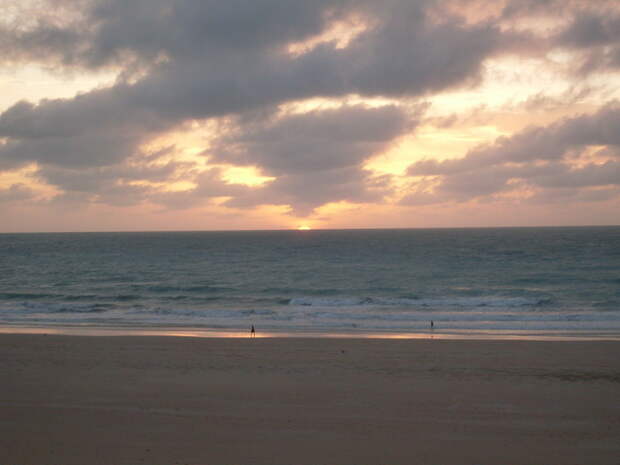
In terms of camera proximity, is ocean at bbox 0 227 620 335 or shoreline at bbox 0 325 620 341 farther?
ocean at bbox 0 227 620 335

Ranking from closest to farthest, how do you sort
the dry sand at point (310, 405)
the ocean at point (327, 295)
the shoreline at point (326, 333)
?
the dry sand at point (310, 405), the shoreline at point (326, 333), the ocean at point (327, 295)

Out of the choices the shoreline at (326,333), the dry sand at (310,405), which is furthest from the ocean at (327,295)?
the dry sand at (310,405)

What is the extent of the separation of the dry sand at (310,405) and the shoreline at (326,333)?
3.56 metres

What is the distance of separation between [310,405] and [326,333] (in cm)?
1142

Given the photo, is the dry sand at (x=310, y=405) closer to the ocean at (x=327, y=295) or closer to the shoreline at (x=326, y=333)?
the shoreline at (x=326, y=333)

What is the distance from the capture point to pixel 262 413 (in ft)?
35.9

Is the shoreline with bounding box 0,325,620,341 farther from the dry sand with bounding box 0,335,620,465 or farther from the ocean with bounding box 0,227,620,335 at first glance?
the dry sand with bounding box 0,335,620,465

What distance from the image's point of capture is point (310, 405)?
452 inches

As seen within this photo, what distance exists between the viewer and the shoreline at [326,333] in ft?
70.3

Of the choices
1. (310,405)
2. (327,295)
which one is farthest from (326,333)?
(327,295)

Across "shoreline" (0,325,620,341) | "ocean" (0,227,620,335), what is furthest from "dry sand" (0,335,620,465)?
"ocean" (0,227,620,335)

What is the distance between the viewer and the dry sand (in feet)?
29.6

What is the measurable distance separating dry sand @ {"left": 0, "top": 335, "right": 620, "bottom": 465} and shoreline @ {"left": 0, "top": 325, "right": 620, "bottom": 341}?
3562 millimetres

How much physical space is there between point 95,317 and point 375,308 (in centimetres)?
1691
